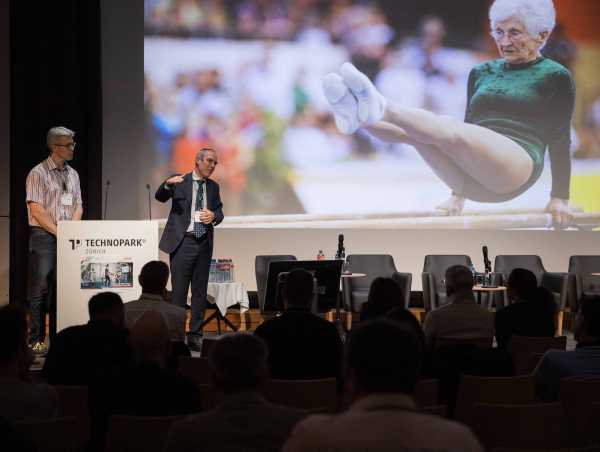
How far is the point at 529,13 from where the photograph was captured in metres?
9.66

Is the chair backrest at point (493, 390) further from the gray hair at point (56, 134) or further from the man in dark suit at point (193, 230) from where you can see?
the gray hair at point (56, 134)

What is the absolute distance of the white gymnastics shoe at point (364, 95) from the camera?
9.68 m

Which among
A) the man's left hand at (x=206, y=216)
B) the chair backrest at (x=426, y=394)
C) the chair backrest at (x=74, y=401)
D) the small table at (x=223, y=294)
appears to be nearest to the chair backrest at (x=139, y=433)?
the chair backrest at (x=74, y=401)

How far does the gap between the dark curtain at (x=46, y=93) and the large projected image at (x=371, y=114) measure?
0.72 metres

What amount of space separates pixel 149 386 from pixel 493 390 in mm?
1370

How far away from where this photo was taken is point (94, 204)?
9188mm

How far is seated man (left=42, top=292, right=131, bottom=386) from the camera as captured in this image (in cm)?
347

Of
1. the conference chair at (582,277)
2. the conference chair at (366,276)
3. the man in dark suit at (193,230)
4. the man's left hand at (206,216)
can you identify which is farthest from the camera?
the conference chair at (582,277)

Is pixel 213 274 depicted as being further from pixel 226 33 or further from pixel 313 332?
pixel 313 332

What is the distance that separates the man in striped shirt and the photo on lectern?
0.36 m

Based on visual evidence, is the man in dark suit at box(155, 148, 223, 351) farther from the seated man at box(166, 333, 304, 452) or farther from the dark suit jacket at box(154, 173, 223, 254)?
the seated man at box(166, 333, 304, 452)

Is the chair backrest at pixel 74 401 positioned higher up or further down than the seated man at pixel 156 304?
further down

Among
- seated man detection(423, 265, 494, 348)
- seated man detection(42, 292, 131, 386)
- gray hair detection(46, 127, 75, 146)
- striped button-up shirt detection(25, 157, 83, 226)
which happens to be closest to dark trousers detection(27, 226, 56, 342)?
striped button-up shirt detection(25, 157, 83, 226)

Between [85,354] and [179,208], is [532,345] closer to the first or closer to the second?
[85,354]
